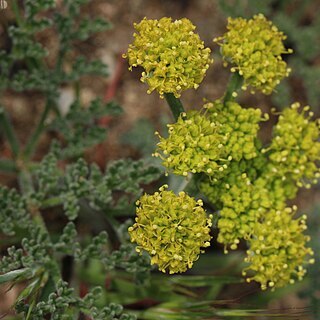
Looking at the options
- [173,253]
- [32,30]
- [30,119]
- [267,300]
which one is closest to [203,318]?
[173,253]

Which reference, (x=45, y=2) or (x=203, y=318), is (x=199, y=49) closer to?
(x=45, y=2)

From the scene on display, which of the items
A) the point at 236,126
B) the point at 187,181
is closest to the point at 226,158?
the point at 236,126

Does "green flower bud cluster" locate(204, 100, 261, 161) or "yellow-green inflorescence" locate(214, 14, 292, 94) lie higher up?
"yellow-green inflorescence" locate(214, 14, 292, 94)

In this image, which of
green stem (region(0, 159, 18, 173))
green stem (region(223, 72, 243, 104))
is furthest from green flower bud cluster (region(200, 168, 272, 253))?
green stem (region(0, 159, 18, 173))

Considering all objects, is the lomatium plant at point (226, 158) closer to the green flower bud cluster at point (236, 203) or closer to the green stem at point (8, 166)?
the green flower bud cluster at point (236, 203)

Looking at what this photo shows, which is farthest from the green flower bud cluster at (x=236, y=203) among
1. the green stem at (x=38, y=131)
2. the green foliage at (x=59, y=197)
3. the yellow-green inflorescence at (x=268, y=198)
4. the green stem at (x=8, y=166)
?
the green stem at (x=8, y=166)

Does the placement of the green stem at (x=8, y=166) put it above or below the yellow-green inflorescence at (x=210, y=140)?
above

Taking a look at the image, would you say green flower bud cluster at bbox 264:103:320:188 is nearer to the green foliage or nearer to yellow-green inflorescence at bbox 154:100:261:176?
yellow-green inflorescence at bbox 154:100:261:176
